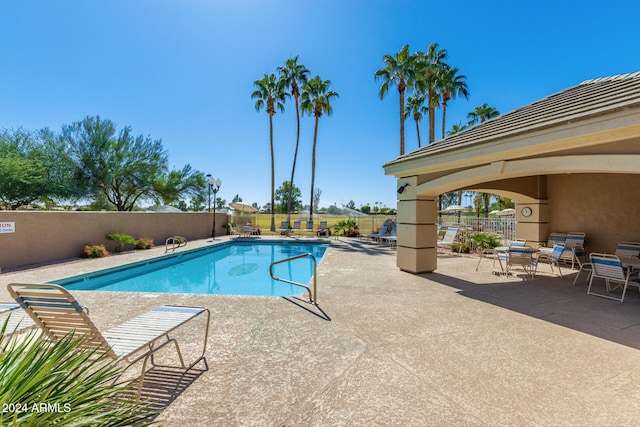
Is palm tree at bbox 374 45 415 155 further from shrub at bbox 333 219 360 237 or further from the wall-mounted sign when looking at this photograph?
the wall-mounted sign

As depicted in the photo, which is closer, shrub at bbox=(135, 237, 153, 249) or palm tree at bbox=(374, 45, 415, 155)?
shrub at bbox=(135, 237, 153, 249)

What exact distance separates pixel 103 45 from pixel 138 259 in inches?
397

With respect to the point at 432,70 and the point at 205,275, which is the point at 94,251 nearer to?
the point at 205,275

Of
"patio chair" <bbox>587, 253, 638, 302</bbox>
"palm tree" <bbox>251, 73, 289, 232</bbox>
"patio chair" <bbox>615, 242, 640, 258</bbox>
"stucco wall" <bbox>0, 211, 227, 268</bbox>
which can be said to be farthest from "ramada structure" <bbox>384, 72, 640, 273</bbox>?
"palm tree" <bbox>251, 73, 289, 232</bbox>

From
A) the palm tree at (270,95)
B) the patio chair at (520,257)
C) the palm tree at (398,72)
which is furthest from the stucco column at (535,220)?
the palm tree at (270,95)

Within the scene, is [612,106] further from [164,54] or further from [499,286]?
[164,54]

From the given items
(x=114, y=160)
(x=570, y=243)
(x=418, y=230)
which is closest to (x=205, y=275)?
(x=418, y=230)

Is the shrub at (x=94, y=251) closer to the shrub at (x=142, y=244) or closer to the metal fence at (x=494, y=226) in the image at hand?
the shrub at (x=142, y=244)

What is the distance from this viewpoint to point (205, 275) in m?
10.5

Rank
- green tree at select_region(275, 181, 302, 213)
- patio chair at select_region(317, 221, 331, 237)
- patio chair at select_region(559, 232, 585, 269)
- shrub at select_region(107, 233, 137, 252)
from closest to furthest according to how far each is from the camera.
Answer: patio chair at select_region(559, 232, 585, 269)
shrub at select_region(107, 233, 137, 252)
patio chair at select_region(317, 221, 331, 237)
green tree at select_region(275, 181, 302, 213)

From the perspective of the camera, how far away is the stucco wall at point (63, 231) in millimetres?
9156

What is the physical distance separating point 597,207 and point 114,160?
27.3m

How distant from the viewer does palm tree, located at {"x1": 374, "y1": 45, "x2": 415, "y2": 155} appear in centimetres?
1864

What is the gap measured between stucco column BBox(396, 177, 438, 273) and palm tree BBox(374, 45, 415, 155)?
13.4m
